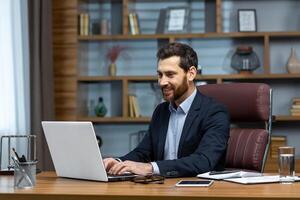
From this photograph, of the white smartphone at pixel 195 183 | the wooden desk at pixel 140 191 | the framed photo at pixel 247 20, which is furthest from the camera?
the framed photo at pixel 247 20

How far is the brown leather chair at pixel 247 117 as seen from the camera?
290cm

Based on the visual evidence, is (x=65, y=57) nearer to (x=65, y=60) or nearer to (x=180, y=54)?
(x=65, y=60)

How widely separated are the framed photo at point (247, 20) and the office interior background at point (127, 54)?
0.16 feet

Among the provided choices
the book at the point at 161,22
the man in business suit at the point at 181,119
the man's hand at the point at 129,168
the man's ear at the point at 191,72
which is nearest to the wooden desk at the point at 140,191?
the man's hand at the point at 129,168

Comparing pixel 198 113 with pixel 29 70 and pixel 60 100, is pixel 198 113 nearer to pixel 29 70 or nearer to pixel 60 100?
pixel 29 70

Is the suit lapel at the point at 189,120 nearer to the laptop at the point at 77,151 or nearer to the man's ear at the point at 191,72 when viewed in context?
the man's ear at the point at 191,72

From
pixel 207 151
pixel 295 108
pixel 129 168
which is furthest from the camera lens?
pixel 295 108

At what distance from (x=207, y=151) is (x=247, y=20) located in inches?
105

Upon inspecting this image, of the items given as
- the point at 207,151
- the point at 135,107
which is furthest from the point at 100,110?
the point at 207,151

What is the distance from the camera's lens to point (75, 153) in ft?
7.31

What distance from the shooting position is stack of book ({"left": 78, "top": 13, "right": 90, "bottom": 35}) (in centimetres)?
511

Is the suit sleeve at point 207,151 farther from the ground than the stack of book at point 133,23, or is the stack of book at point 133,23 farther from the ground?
the stack of book at point 133,23

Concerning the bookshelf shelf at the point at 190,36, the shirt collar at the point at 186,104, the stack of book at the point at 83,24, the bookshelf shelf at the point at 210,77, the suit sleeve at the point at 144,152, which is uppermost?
the stack of book at the point at 83,24

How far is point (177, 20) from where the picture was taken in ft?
16.7
